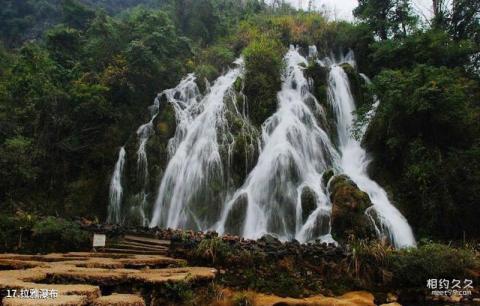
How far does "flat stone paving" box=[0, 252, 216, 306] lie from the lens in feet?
13.8

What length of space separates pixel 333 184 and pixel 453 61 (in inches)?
401

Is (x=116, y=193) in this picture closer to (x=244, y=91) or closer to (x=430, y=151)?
(x=244, y=91)

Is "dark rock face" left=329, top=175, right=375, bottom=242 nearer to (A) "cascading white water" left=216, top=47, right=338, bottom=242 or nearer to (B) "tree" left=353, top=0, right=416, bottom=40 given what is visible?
(A) "cascading white water" left=216, top=47, right=338, bottom=242

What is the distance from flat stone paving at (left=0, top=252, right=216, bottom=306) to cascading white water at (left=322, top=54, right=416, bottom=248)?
6.17 meters

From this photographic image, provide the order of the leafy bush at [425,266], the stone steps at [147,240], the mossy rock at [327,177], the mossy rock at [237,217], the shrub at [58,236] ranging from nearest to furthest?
the leafy bush at [425,266]
the stone steps at [147,240]
the shrub at [58,236]
the mossy rock at [237,217]
the mossy rock at [327,177]

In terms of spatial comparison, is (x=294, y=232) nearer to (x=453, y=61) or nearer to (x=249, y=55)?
(x=249, y=55)

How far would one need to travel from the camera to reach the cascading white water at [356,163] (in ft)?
36.5

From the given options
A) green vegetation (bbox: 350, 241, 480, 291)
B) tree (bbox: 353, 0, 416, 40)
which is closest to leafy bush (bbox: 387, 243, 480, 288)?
green vegetation (bbox: 350, 241, 480, 291)

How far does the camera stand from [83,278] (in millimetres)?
5426

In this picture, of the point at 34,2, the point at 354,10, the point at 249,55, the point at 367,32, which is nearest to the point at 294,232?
the point at 249,55

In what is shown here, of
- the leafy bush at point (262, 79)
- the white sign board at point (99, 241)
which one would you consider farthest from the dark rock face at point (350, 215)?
the leafy bush at point (262, 79)

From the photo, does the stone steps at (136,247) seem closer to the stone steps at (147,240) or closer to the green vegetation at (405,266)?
the stone steps at (147,240)

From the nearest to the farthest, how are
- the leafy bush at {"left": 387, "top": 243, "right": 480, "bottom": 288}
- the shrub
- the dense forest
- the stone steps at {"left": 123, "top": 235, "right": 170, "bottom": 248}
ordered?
the leafy bush at {"left": 387, "top": 243, "right": 480, "bottom": 288} → the stone steps at {"left": 123, "top": 235, "right": 170, "bottom": 248} → the shrub → the dense forest

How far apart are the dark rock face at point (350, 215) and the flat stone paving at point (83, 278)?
4.64 m
